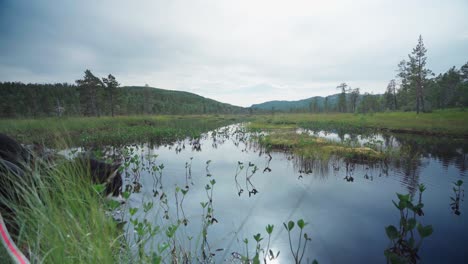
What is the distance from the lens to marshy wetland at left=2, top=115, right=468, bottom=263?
3828 millimetres

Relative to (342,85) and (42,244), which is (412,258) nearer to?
(42,244)

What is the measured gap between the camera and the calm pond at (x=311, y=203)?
4520 mm

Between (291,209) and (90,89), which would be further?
(90,89)

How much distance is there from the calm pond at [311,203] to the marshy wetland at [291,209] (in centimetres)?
3

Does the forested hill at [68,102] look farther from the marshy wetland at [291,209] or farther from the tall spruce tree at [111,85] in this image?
the marshy wetland at [291,209]

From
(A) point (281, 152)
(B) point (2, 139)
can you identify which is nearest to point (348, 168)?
(A) point (281, 152)

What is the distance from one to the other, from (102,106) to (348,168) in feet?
217

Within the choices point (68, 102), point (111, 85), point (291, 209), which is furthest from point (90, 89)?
point (291, 209)

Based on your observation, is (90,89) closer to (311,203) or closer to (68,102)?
(68,102)

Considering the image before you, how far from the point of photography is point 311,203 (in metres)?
6.61

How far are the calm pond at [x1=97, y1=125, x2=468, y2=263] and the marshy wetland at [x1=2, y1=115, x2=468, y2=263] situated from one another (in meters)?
0.03

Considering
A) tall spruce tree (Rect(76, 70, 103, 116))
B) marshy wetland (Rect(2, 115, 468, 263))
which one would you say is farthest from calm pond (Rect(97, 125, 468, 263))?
tall spruce tree (Rect(76, 70, 103, 116))

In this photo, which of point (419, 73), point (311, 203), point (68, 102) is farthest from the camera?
point (68, 102)

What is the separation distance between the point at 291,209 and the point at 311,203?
90 cm
